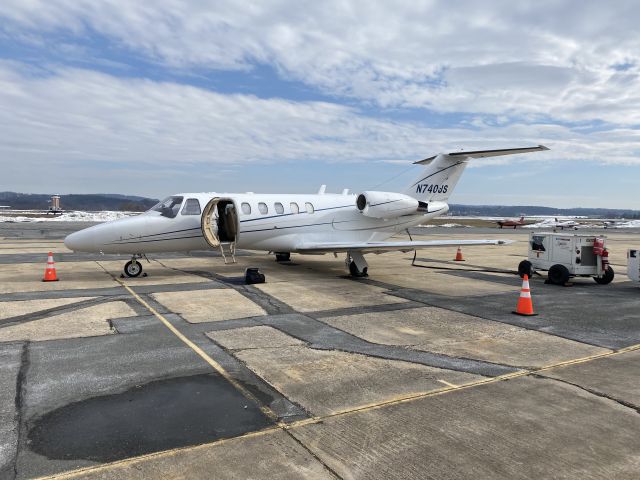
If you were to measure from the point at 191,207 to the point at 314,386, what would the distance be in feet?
31.0

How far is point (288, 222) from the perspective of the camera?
14.9m

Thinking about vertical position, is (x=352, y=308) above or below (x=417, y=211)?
below

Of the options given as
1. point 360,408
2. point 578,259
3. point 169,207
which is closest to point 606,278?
point 578,259

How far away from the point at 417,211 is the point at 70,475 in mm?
14240

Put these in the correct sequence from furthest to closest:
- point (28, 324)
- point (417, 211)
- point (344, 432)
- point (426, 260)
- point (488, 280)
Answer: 1. point (426, 260)
2. point (417, 211)
3. point (488, 280)
4. point (28, 324)
5. point (344, 432)

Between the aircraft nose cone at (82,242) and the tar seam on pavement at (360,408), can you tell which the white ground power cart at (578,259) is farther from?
the aircraft nose cone at (82,242)

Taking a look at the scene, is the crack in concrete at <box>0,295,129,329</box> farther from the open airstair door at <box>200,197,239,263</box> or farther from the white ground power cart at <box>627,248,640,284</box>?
the white ground power cart at <box>627,248,640,284</box>

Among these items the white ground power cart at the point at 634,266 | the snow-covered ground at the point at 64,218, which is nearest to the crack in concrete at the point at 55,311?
the white ground power cart at the point at 634,266

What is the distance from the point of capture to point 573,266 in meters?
13.3

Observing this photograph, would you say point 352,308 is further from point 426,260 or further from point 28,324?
point 426,260

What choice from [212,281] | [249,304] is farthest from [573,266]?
[212,281]

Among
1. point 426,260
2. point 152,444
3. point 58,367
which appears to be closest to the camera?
point 152,444

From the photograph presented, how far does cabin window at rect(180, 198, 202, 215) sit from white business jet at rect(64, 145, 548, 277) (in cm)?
3

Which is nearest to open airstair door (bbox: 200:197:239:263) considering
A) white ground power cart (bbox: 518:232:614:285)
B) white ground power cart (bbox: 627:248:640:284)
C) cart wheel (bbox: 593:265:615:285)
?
white ground power cart (bbox: 518:232:614:285)
